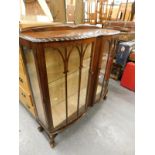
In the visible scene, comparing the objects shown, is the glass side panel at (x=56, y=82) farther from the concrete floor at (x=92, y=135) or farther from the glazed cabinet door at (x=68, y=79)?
the concrete floor at (x=92, y=135)

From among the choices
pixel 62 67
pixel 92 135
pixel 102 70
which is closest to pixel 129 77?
pixel 102 70

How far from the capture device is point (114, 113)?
1.78 m

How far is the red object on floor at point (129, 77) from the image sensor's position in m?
2.18

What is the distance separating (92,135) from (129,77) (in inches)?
50.6

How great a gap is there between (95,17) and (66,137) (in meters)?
3.65

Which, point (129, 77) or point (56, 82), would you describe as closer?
point (56, 82)

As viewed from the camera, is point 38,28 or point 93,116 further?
point 93,116

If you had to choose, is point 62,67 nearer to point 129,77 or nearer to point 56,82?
point 56,82

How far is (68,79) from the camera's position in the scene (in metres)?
1.17

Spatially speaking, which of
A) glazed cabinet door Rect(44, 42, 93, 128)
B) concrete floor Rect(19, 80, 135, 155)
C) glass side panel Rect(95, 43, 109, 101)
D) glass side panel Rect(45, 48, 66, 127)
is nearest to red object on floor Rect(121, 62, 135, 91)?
concrete floor Rect(19, 80, 135, 155)
